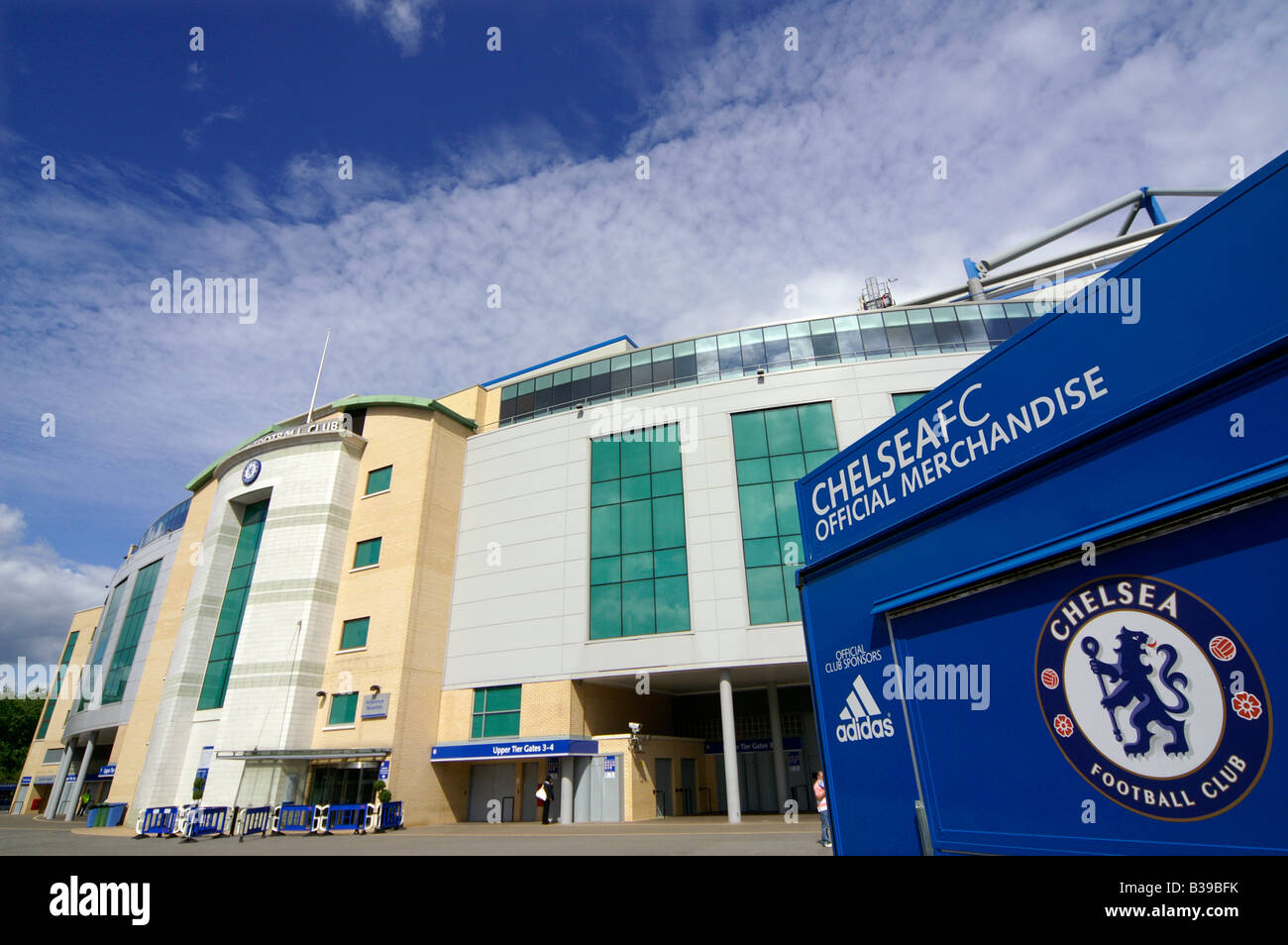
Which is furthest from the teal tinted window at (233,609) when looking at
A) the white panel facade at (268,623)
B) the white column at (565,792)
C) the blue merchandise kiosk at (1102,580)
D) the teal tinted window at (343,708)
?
the blue merchandise kiosk at (1102,580)

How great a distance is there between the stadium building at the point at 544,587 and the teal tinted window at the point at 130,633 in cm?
968

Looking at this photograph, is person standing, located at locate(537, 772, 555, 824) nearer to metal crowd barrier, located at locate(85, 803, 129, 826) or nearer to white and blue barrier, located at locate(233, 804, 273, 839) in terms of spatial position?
white and blue barrier, located at locate(233, 804, 273, 839)

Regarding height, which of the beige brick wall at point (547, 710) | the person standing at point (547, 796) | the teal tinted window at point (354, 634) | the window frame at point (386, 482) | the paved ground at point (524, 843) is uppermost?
the window frame at point (386, 482)

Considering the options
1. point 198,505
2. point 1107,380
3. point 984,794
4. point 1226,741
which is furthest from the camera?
point 198,505

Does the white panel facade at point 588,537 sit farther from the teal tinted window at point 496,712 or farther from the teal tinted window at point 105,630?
the teal tinted window at point 105,630

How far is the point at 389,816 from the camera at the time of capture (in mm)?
23047

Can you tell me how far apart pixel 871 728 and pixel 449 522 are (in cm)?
2846

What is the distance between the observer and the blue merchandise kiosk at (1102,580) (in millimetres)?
3010

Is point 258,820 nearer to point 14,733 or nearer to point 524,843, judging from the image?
point 524,843

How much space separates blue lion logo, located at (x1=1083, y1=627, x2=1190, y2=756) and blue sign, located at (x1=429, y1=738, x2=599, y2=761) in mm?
23390
